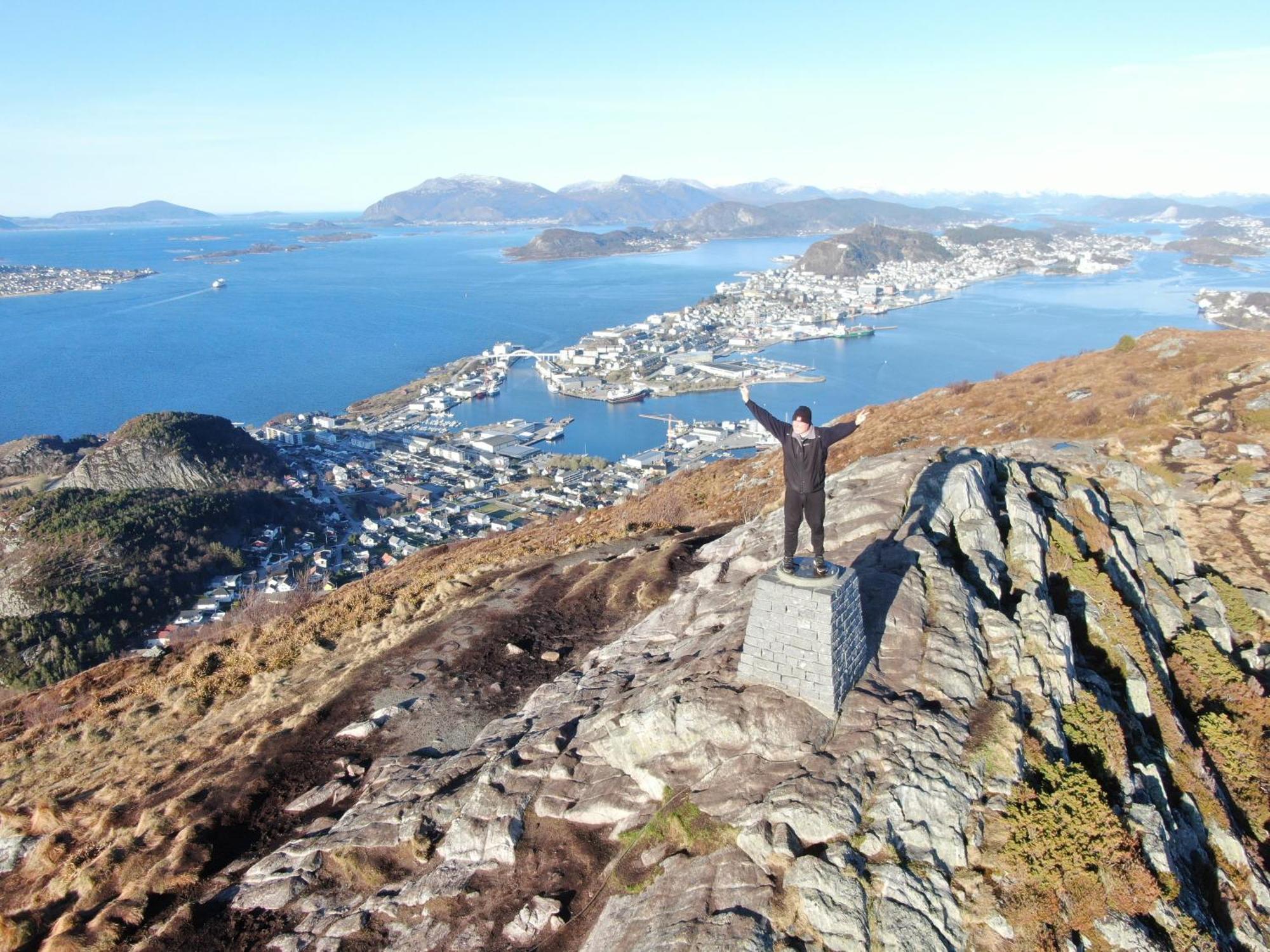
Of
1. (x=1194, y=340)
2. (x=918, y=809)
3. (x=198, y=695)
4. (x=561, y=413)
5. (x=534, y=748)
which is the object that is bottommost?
(x=561, y=413)

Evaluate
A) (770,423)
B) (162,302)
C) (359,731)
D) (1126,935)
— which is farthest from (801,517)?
(162,302)

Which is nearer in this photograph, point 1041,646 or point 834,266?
point 1041,646

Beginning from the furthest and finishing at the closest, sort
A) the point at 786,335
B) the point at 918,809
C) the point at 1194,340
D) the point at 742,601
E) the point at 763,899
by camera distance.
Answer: the point at 786,335, the point at 1194,340, the point at 742,601, the point at 918,809, the point at 763,899

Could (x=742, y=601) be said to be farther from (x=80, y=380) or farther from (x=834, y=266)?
(x=834, y=266)

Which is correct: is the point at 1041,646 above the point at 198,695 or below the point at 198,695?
above

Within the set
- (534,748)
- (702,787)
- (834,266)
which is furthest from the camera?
(834,266)

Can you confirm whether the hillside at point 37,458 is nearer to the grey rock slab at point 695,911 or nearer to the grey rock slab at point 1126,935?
the grey rock slab at point 695,911

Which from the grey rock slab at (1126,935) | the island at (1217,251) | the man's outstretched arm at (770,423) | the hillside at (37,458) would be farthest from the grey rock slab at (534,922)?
the island at (1217,251)

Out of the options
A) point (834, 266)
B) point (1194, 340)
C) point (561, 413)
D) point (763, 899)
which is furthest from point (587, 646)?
point (834, 266)
